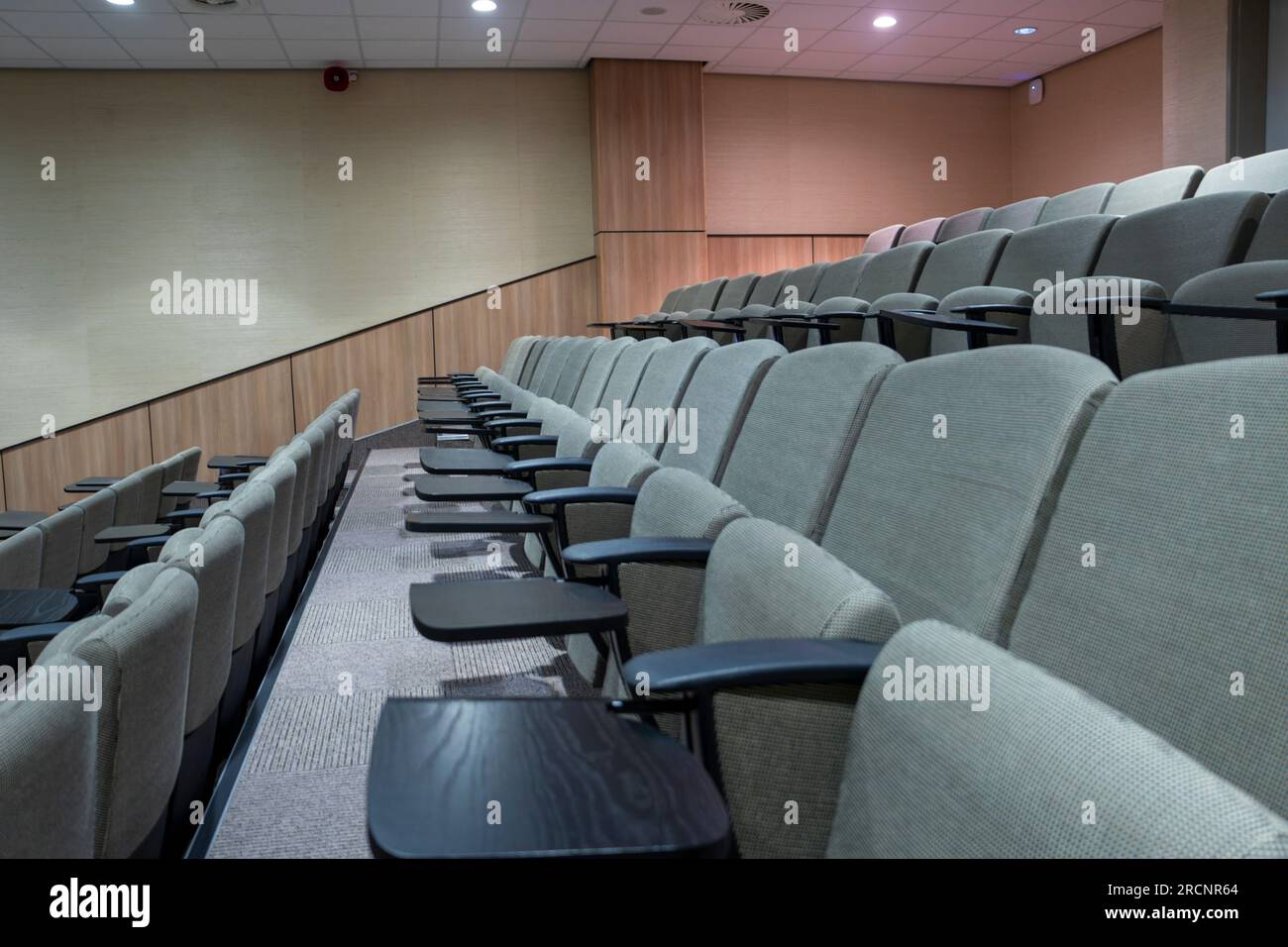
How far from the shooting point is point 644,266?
3225 millimetres

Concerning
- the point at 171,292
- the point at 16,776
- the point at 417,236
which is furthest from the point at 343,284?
the point at 16,776

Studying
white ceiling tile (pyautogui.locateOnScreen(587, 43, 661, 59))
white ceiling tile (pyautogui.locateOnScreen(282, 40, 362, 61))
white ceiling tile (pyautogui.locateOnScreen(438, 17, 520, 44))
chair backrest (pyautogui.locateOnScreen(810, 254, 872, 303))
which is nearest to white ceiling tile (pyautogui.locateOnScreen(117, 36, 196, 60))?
white ceiling tile (pyautogui.locateOnScreen(282, 40, 362, 61))

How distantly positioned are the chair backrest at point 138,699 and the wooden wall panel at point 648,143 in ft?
9.32

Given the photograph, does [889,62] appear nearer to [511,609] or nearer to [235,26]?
[235,26]

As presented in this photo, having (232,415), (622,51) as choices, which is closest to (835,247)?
(622,51)

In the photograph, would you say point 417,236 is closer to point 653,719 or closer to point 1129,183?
point 1129,183

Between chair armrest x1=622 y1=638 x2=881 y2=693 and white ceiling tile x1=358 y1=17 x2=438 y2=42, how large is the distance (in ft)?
8.96

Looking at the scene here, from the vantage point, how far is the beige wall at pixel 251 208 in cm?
303

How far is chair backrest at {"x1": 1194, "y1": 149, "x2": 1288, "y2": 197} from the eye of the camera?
1359 millimetres

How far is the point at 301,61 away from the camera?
302 centimetres

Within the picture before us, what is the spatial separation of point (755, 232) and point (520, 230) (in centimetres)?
82

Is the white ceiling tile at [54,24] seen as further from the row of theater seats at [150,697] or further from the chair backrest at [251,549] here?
the chair backrest at [251,549]

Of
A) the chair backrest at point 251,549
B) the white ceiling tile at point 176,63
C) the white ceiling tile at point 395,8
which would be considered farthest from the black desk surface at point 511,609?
the white ceiling tile at point 176,63

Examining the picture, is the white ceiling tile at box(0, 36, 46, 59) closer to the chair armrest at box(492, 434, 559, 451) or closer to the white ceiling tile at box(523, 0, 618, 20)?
the white ceiling tile at box(523, 0, 618, 20)
